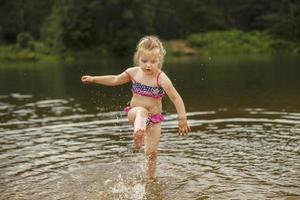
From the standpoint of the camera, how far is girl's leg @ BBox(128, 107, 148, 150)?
8027 mm

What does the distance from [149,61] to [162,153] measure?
10.6 feet

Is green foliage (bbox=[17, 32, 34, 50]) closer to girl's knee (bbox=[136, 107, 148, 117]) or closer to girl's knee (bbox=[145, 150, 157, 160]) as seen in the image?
girl's knee (bbox=[145, 150, 157, 160])

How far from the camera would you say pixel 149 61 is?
27.7ft

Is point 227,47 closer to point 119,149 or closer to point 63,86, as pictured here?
point 63,86

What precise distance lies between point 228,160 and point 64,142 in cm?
427

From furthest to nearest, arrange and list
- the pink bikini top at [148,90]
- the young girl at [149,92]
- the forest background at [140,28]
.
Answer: the forest background at [140,28], the pink bikini top at [148,90], the young girl at [149,92]

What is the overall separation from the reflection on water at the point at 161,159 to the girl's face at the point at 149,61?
6.36 ft

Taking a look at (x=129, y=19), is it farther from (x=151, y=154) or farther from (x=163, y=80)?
(x=163, y=80)

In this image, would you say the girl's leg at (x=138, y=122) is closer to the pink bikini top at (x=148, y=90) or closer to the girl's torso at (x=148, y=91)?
the girl's torso at (x=148, y=91)

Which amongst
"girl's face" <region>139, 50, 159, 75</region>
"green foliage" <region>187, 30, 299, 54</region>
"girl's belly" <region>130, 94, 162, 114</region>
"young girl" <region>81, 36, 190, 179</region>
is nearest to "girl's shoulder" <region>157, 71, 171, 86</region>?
"young girl" <region>81, 36, 190, 179</region>

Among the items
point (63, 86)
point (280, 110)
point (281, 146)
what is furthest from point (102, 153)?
point (63, 86)

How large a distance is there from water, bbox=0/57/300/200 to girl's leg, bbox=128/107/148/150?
2.79 ft

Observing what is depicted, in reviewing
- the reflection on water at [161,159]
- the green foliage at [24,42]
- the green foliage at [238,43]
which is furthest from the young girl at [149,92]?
the green foliage at [24,42]

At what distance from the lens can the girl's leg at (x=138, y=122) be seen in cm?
803
